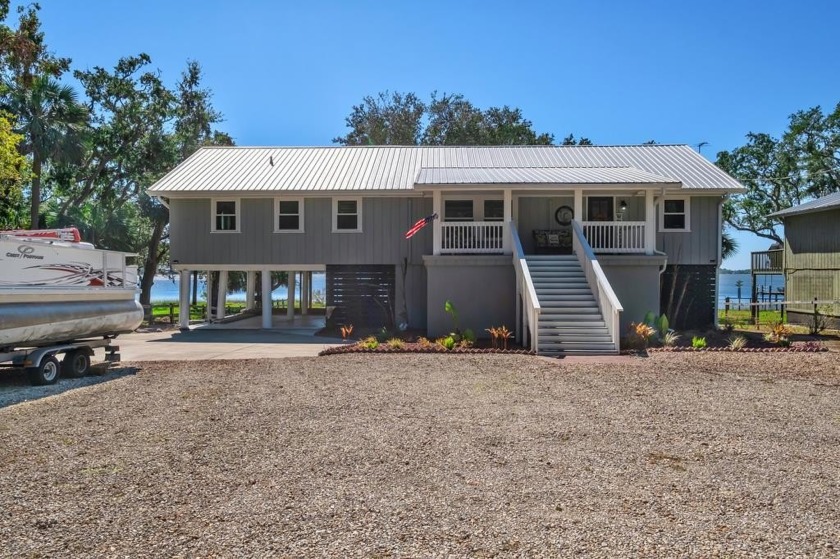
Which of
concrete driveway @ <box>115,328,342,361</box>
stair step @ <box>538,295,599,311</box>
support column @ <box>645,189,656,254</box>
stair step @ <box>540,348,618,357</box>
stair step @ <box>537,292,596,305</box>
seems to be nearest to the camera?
stair step @ <box>540,348,618,357</box>

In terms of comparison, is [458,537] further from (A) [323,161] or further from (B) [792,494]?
(A) [323,161]

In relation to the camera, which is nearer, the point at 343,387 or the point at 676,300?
the point at 343,387

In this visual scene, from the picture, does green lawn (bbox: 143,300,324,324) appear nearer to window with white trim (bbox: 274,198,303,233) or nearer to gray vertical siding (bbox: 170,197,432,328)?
gray vertical siding (bbox: 170,197,432,328)

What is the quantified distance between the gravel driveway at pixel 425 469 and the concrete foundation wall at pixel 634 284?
6.03 meters

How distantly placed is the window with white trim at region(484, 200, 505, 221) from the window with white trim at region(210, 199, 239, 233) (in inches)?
293

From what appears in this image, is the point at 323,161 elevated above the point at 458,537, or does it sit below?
above

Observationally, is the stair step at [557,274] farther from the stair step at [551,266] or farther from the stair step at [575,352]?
the stair step at [575,352]

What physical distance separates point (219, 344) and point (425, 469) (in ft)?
36.4

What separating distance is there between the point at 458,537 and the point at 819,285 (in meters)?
22.4

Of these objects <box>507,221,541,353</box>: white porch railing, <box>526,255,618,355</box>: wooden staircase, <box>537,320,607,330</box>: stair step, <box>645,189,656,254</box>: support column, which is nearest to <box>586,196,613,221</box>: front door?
<box>645,189,656,254</box>: support column

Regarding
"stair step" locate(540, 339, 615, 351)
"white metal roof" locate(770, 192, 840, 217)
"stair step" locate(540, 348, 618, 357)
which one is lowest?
"stair step" locate(540, 348, 618, 357)

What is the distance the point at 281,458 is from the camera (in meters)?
5.39

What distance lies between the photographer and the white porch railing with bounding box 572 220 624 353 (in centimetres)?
1215

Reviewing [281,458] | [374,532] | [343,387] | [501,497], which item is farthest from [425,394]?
[374,532]
